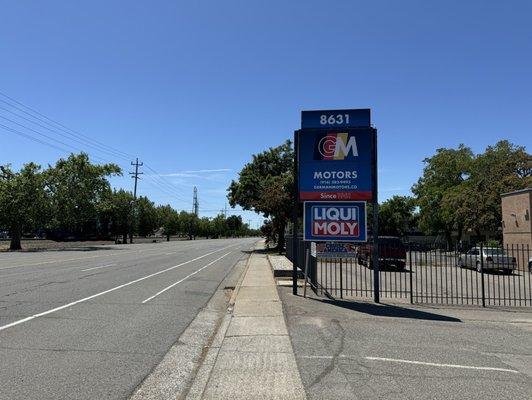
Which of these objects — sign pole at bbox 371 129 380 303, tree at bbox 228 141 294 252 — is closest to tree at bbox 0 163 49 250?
tree at bbox 228 141 294 252

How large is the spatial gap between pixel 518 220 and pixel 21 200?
45.6 m

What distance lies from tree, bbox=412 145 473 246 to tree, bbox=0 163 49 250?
50.7 meters

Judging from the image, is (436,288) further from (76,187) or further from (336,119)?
(76,187)

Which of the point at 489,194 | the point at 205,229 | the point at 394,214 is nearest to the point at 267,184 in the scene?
the point at 489,194

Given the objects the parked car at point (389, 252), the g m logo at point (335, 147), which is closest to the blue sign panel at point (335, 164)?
the g m logo at point (335, 147)

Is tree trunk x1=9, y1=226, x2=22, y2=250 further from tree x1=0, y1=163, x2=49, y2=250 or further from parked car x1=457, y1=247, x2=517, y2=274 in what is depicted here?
parked car x1=457, y1=247, x2=517, y2=274

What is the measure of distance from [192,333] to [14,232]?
164ft

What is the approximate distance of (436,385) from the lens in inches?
233

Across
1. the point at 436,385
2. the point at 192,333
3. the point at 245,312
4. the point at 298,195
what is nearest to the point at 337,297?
the point at 298,195

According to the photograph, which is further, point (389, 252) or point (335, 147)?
point (389, 252)

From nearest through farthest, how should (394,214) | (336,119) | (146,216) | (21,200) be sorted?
1. (336,119)
2. (21,200)
3. (394,214)
4. (146,216)

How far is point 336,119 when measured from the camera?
1382 centimetres

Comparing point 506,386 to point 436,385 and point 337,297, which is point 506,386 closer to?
point 436,385

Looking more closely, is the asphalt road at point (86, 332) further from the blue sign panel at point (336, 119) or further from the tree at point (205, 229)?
the tree at point (205, 229)
